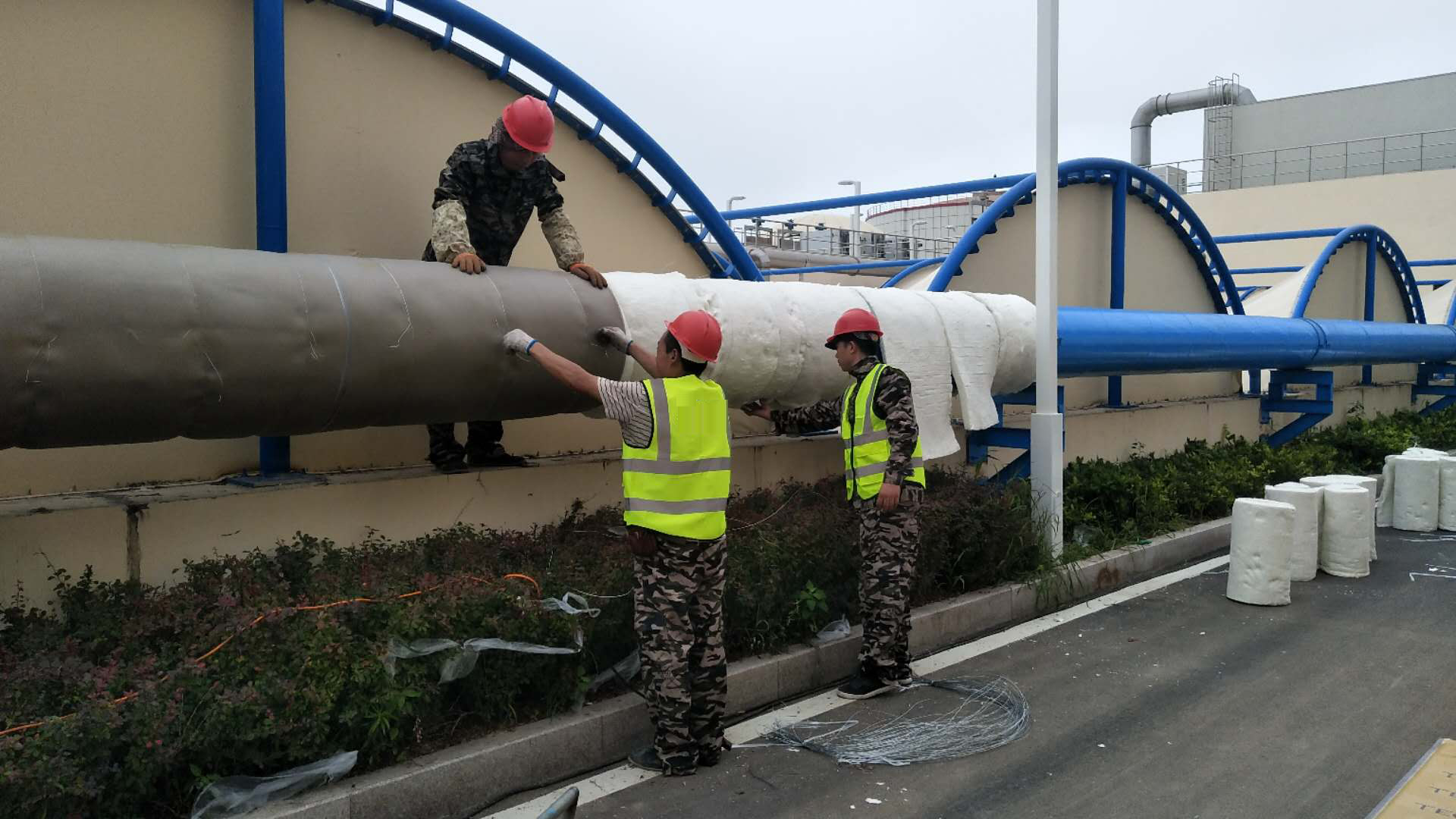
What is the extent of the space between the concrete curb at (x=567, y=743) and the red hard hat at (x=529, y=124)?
2.99 meters

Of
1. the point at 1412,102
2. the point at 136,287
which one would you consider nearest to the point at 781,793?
the point at 136,287

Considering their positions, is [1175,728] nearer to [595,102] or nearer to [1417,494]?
[595,102]

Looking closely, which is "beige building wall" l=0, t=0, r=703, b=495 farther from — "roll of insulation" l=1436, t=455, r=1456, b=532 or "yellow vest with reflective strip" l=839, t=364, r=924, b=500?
"roll of insulation" l=1436, t=455, r=1456, b=532

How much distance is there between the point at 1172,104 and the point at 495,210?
32391mm

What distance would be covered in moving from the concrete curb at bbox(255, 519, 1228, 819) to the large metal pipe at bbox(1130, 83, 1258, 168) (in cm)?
2940

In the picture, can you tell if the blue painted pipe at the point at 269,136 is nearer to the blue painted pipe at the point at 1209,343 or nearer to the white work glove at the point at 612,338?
the white work glove at the point at 612,338

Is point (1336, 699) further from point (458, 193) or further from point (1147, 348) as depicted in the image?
point (458, 193)

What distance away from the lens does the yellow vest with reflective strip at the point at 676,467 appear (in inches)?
167

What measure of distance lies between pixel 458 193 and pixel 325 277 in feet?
4.06

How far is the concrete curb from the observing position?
3.68 meters

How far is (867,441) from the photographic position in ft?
17.9

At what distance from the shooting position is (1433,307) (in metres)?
21.5

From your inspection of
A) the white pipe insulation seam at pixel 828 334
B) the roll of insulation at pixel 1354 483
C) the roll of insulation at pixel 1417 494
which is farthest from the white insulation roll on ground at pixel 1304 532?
the roll of insulation at pixel 1417 494

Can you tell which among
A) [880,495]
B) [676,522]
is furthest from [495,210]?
[880,495]
